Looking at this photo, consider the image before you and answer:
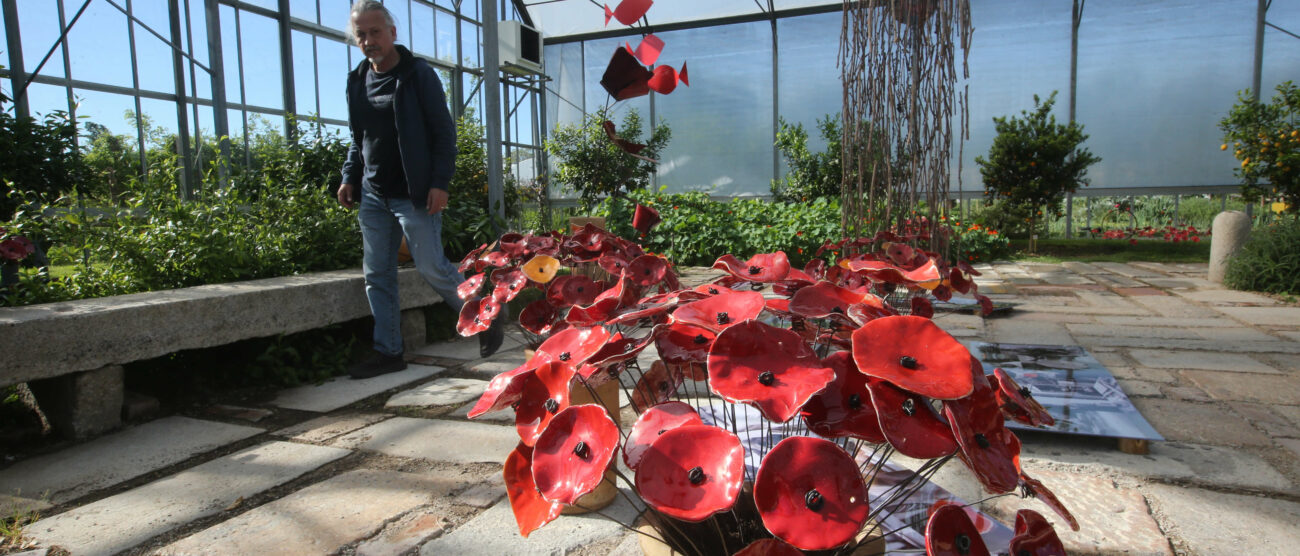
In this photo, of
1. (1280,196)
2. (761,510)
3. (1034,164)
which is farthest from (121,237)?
(1280,196)

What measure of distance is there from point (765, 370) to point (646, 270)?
20.8 inches

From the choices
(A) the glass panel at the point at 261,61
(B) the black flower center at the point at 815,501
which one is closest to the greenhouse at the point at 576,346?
(B) the black flower center at the point at 815,501

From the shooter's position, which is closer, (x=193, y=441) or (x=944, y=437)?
(x=944, y=437)

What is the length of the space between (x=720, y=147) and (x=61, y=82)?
29.3ft

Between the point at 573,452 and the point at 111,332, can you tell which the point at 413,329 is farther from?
the point at 573,452

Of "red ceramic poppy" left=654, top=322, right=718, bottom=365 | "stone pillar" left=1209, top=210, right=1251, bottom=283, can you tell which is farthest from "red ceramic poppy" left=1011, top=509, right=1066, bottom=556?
"stone pillar" left=1209, top=210, right=1251, bottom=283

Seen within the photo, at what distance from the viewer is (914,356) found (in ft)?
2.00

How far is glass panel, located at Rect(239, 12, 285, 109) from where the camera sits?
25.1 feet

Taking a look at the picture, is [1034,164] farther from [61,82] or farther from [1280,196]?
[61,82]

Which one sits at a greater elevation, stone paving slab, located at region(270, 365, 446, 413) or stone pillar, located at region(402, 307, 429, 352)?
stone pillar, located at region(402, 307, 429, 352)

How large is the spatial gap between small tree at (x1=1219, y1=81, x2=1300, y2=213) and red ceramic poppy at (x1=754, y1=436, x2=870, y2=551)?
8350 mm

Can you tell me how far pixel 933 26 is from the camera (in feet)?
6.82

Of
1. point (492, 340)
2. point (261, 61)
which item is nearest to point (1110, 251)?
point (492, 340)

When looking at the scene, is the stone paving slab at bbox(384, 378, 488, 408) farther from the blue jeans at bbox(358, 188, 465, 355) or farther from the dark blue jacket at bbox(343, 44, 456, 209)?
the dark blue jacket at bbox(343, 44, 456, 209)
